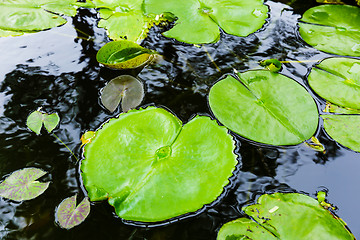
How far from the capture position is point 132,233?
102 cm

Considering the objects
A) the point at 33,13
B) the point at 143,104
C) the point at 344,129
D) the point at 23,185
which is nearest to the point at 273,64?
the point at 344,129

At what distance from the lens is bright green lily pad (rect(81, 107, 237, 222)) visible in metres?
1.02

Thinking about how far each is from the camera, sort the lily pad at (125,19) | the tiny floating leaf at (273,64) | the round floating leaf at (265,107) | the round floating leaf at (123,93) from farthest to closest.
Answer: the lily pad at (125,19)
the tiny floating leaf at (273,64)
the round floating leaf at (123,93)
the round floating leaf at (265,107)

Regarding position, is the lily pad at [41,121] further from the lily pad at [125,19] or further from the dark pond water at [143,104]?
the lily pad at [125,19]

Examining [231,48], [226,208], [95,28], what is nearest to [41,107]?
[95,28]

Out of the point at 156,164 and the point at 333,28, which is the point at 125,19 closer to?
the point at 156,164

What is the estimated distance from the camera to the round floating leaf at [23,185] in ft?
3.64

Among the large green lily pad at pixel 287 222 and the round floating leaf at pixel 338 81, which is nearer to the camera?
the large green lily pad at pixel 287 222

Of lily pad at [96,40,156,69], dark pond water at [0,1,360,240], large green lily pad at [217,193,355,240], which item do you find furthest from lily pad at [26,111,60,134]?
large green lily pad at [217,193,355,240]

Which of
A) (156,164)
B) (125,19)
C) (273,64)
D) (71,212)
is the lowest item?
(71,212)

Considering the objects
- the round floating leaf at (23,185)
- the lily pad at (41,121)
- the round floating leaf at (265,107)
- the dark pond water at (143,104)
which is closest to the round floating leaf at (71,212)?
the dark pond water at (143,104)

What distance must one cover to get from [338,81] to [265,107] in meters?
0.51

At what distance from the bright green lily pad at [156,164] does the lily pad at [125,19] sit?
0.77m

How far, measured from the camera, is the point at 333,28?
1.81 meters
